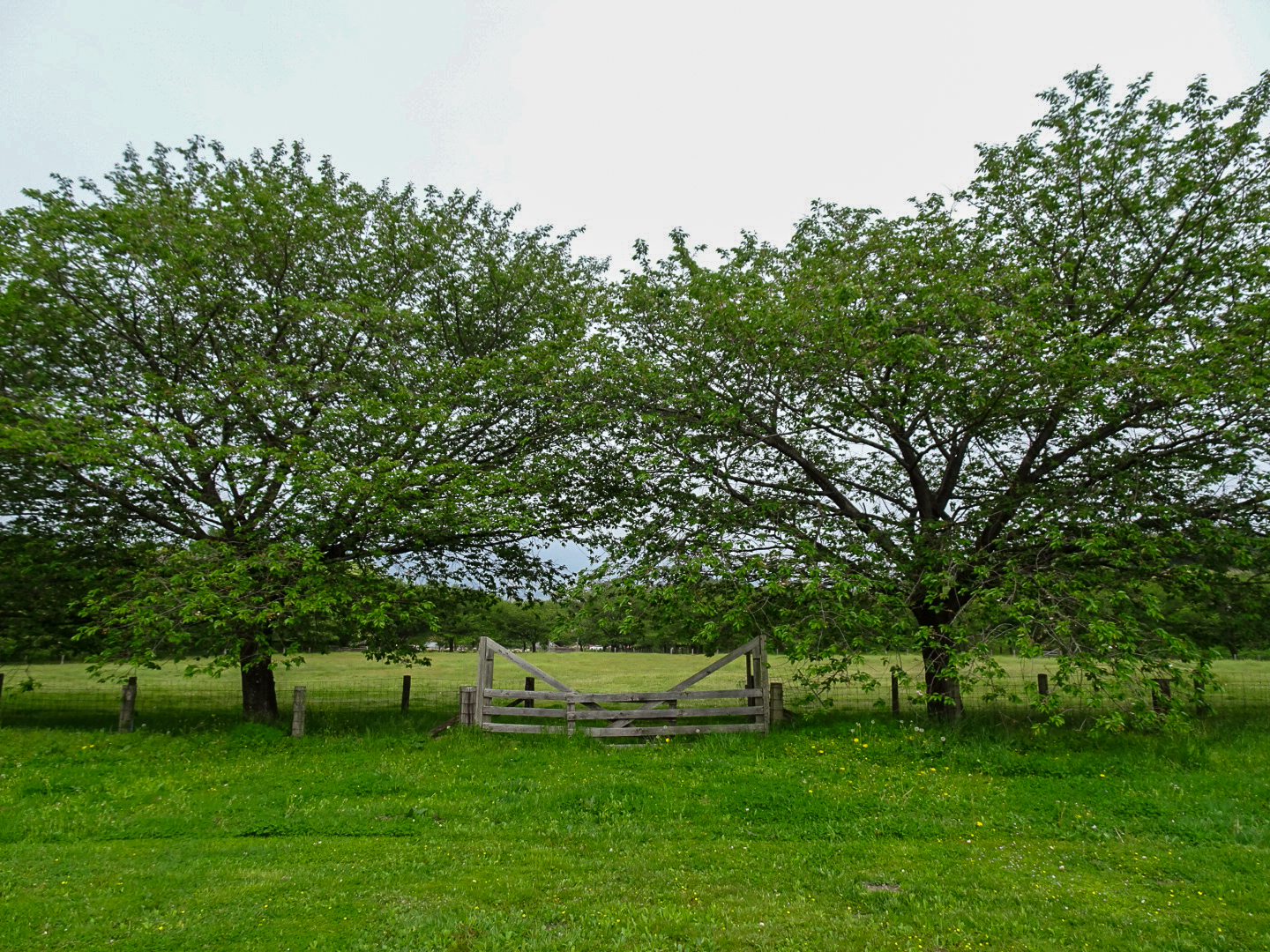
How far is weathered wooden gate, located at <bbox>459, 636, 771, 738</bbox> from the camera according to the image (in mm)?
13148

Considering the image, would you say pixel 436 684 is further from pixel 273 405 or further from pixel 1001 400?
pixel 1001 400

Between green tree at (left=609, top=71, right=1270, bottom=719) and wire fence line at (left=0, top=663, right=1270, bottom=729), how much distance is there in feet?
7.16

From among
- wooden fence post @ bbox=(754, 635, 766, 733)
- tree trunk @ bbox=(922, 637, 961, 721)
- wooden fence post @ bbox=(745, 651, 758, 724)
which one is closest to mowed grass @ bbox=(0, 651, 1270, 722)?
tree trunk @ bbox=(922, 637, 961, 721)

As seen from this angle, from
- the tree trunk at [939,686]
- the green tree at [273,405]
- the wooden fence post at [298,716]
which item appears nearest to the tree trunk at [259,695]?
the green tree at [273,405]

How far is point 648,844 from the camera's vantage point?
7.76m

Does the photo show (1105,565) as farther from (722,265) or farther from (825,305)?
(722,265)

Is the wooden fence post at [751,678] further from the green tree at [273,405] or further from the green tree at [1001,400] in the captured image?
the green tree at [273,405]

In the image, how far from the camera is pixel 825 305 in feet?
42.7

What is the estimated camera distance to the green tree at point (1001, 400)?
1145cm

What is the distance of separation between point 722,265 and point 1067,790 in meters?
11.2

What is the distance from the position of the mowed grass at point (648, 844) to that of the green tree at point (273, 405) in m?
3.09

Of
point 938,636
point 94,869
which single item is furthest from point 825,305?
point 94,869

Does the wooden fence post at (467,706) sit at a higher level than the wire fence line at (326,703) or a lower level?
higher

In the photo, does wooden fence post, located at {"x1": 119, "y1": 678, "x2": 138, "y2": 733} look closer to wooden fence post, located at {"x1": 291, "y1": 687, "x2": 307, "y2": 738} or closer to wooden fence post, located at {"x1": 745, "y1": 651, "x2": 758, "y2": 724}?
wooden fence post, located at {"x1": 291, "y1": 687, "x2": 307, "y2": 738}
